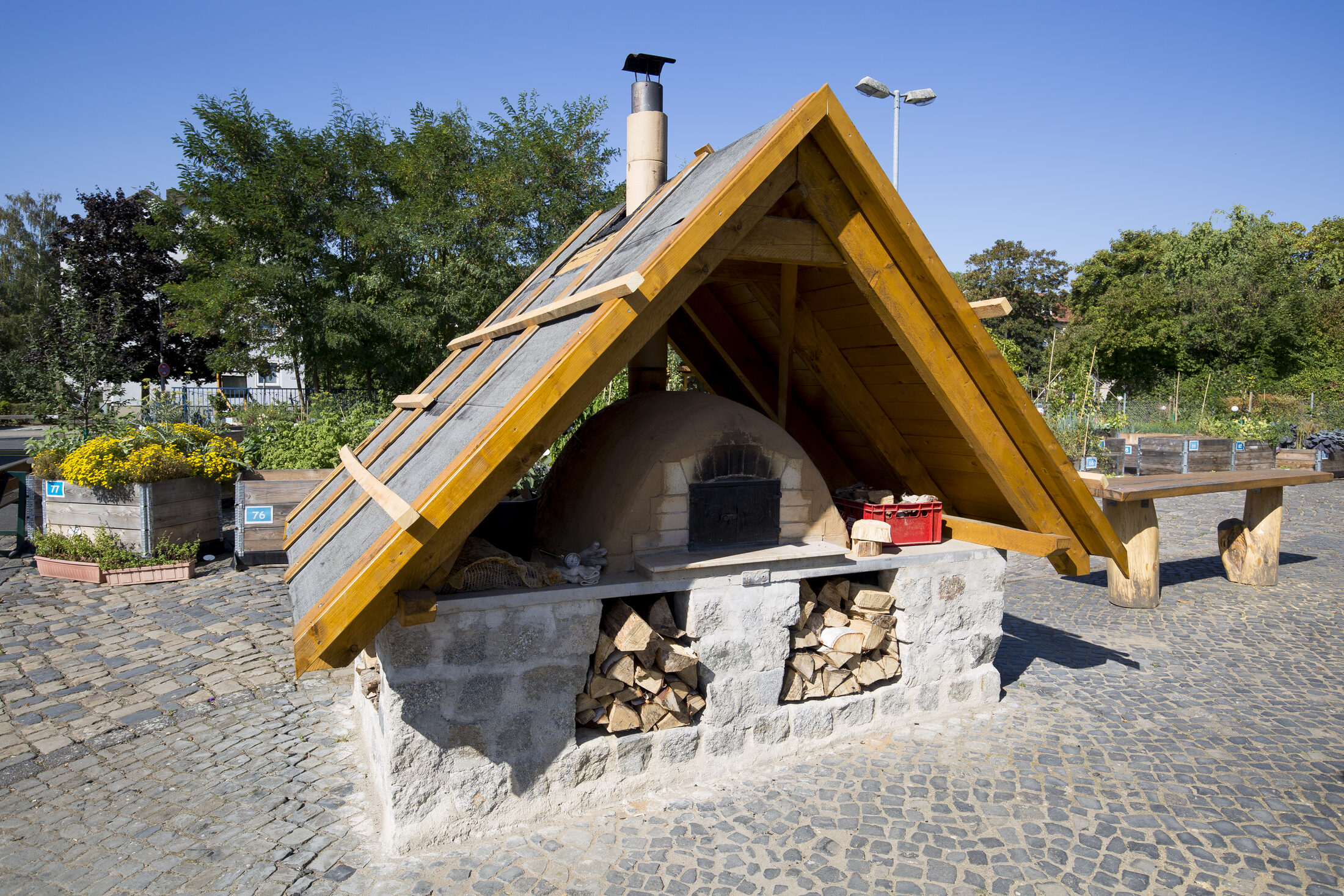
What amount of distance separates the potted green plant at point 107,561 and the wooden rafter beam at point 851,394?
7.48 meters

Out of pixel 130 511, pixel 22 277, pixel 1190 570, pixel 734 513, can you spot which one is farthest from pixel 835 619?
pixel 22 277

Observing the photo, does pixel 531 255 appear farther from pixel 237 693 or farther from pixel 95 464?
Answer: pixel 237 693

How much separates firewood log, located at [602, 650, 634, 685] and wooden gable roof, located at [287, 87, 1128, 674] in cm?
113

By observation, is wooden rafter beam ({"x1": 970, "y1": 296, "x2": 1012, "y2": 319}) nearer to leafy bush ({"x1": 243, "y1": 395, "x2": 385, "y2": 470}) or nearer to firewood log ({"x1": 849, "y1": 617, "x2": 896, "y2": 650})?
firewood log ({"x1": 849, "y1": 617, "x2": 896, "y2": 650})

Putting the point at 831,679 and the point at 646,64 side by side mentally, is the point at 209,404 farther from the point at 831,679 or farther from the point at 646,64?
the point at 831,679

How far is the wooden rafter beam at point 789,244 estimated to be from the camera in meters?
4.11

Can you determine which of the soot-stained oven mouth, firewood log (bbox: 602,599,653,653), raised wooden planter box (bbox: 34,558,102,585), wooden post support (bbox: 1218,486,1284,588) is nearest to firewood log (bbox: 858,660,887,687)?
the soot-stained oven mouth

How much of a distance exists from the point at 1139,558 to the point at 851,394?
4988 millimetres

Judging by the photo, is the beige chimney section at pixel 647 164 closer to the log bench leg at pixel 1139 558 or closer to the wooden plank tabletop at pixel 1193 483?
the wooden plank tabletop at pixel 1193 483

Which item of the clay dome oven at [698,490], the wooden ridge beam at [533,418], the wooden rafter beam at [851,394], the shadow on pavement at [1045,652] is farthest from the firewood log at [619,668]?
the shadow on pavement at [1045,652]

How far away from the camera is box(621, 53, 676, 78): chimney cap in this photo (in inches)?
247

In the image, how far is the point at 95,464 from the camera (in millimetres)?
8586

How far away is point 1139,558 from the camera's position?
825 cm

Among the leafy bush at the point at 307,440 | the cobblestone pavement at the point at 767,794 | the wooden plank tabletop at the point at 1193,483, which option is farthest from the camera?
the leafy bush at the point at 307,440
